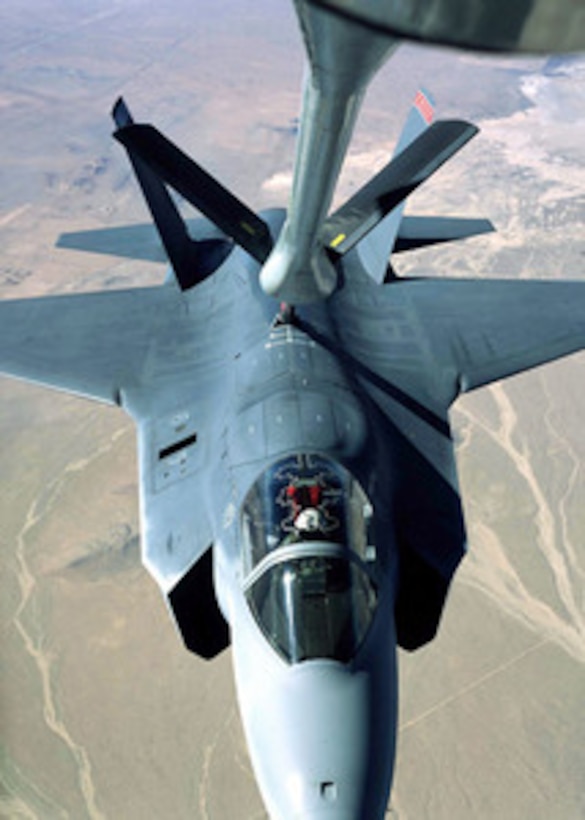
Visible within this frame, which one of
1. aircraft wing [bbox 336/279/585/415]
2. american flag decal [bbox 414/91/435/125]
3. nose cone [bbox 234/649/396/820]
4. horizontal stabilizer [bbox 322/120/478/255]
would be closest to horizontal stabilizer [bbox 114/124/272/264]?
horizontal stabilizer [bbox 322/120/478/255]

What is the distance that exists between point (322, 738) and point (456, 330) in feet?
31.0

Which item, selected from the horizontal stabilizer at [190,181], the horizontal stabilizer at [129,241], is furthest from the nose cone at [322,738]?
the horizontal stabilizer at [129,241]

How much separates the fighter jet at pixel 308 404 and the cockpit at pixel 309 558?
0.03 meters

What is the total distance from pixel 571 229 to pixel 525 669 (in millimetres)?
74967

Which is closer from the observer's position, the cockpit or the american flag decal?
the cockpit

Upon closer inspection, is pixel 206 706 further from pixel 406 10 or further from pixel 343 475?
pixel 406 10

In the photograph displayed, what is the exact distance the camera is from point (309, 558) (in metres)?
7.50

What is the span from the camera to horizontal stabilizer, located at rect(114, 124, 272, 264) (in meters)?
8.00

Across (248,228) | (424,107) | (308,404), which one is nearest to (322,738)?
(308,404)

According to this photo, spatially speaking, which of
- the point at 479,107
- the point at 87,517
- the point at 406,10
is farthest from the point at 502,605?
the point at 479,107

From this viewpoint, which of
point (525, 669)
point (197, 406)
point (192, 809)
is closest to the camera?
point (197, 406)

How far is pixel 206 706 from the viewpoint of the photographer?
4669 centimetres

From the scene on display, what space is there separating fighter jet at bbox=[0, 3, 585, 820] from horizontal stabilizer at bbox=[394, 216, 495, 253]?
87cm

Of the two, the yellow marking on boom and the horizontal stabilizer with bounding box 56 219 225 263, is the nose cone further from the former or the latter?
the horizontal stabilizer with bounding box 56 219 225 263
